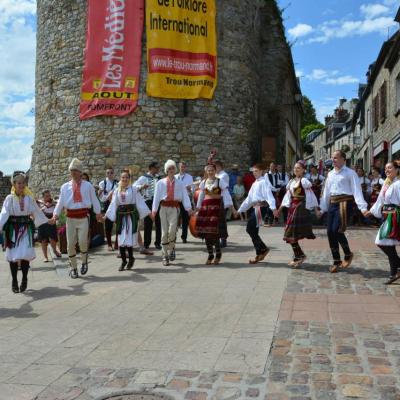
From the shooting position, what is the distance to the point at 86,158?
17.4 metres

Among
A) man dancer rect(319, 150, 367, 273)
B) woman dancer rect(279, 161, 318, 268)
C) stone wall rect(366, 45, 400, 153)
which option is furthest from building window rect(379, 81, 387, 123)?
man dancer rect(319, 150, 367, 273)

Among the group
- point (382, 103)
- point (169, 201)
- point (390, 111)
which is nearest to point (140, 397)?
point (169, 201)

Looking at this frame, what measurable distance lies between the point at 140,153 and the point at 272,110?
24.6 ft

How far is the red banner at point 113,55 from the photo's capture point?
1628 centimetres

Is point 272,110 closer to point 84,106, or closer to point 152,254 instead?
point 84,106

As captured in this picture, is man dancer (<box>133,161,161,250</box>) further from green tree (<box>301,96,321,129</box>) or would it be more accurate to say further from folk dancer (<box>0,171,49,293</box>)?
green tree (<box>301,96,321,129</box>)

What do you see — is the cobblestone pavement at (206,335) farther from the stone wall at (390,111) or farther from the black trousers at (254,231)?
the stone wall at (390,111)

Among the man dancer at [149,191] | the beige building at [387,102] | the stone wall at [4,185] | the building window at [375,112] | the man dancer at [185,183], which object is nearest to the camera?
the man dancer at [149,191]

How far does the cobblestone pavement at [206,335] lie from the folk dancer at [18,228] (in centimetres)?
40

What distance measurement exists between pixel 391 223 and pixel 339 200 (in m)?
1.07

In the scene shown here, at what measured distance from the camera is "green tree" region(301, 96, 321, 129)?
226 feet

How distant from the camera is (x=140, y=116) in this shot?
16.8m

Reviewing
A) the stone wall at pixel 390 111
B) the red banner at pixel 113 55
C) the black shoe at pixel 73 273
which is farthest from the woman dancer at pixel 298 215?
the stone wall at pixel 390 111

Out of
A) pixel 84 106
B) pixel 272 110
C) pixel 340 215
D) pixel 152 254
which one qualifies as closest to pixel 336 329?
pixel 340 215
